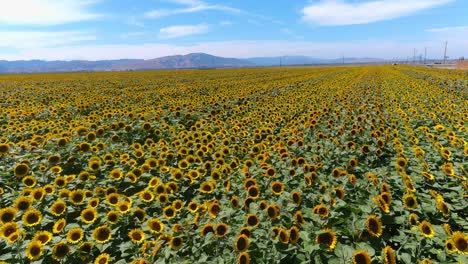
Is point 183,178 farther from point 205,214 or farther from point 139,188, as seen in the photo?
point 205,214

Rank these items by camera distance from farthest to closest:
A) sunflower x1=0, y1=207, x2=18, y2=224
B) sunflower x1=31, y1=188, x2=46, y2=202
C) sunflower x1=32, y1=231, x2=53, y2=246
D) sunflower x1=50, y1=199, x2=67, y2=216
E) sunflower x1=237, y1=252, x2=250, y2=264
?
1. sunflower x1=31, y1=188, x2=46, y2=202
2. sunflower x1=50, y1=199, x2=67, y2=216
3. sunflower x1=0, y1=207, x2=18, y2=224
4. sunflower x1=32, y1=231, x2=53, y2=246
5. sunflower x1=237, y1=252, x2=250, y2=264

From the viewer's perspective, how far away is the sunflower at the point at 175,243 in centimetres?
345

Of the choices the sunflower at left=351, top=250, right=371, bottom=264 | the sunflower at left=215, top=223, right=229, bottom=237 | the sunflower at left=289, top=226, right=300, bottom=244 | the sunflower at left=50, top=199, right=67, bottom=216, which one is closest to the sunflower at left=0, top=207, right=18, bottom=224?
the sunflower at left=50, top=199, right=67, bottom=216

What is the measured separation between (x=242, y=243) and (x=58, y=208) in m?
2.68

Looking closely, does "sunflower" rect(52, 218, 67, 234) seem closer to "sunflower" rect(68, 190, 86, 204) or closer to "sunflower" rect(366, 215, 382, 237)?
"sunflower" rect(68, 190, 86, 204)

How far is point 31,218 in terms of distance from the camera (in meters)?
4.03

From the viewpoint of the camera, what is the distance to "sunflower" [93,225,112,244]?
12.3ft

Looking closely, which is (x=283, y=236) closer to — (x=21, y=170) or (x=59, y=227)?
(x=59, y=227)

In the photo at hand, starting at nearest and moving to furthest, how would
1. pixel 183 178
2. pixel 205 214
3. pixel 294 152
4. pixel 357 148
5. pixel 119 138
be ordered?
pixel 205 214 < pixel 183 178 < pixel 294 152 < pixel 357 148 < pixel 119 138

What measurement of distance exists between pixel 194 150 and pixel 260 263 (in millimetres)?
4106

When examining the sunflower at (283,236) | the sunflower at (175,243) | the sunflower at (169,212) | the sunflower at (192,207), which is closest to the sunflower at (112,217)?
the sunflower at (169,212)

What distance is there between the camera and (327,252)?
135 inches

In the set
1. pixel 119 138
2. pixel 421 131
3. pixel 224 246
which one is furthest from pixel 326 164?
pixel 119 138

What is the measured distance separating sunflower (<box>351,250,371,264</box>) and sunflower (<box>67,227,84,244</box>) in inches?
→ 119
